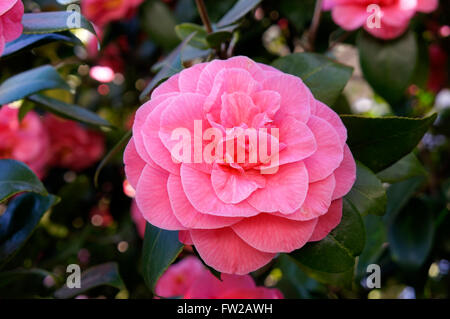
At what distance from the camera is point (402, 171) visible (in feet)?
2.18

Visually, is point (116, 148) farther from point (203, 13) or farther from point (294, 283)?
point (294, 283)

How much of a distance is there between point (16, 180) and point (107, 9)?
62 centimetres

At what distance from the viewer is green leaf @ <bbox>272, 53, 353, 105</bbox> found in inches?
23.3

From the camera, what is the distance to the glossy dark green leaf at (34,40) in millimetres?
627

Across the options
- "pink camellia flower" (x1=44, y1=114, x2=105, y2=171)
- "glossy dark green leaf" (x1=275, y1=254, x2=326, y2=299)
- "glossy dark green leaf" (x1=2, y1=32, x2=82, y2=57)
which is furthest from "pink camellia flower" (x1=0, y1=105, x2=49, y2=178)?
"glossy dark green leaf" (x1=275, y1=254, x2=326, y2=299)

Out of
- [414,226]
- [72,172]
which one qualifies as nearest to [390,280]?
[414,226]

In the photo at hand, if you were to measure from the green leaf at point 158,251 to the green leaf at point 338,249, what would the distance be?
136mm

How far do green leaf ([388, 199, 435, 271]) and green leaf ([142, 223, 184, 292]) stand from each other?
2.00 feet

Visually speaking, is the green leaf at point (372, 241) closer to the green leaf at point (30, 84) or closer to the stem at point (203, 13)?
the stem at point (203, 13)

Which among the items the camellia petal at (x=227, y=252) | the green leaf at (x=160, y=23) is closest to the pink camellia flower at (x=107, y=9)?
the green leaf at (x=160, y=23)

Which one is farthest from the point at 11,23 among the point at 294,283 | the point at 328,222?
the point at 294,283

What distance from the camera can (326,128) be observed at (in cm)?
47
